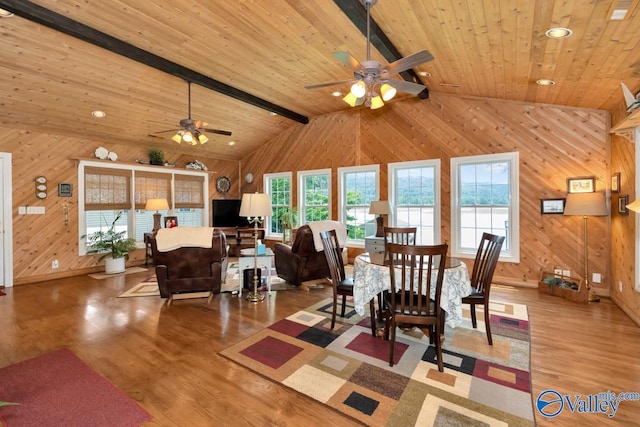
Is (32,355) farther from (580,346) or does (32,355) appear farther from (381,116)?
(381,116)

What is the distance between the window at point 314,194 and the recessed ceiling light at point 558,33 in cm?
481

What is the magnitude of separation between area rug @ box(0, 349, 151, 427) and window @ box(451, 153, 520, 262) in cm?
523

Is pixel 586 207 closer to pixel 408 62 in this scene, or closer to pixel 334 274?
pixel 408 62

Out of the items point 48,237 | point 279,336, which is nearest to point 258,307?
point 279,336

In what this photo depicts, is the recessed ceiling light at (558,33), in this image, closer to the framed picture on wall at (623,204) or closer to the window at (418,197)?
the framed picture on wall at (623,204)

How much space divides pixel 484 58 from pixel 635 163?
→ 2.08 m

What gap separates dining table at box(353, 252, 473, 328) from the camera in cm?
261

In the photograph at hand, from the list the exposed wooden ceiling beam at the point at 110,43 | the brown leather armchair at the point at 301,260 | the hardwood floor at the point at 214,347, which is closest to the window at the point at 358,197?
the brown leather armchair at the point at 301,260

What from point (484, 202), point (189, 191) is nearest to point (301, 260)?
point (484, 202)

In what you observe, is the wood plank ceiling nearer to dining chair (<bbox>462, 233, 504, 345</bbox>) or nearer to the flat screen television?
dining chair (<bbox>462, 233, 504, 345</bbox>)

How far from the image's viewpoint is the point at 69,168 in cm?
571

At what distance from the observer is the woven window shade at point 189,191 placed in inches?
294

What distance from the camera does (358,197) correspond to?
671cm

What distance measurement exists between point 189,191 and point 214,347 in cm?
570
